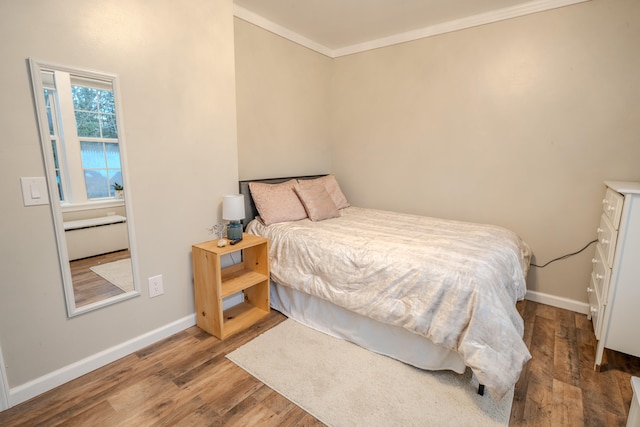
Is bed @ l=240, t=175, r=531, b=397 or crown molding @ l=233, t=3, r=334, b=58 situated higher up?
crown molding @ l=233, t=3, r=334, b=58

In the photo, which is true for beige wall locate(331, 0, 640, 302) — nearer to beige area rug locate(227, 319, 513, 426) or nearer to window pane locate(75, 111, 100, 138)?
beige area rug locate(227, 319, 513, 426)

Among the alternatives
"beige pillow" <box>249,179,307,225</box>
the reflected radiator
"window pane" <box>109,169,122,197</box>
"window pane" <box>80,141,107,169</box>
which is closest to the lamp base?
"beige pillow" <box>249,179,307,225</box>

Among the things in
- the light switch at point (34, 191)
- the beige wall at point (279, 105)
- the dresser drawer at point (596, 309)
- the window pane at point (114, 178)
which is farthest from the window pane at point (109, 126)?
the dresser drawer at point (596, 309)

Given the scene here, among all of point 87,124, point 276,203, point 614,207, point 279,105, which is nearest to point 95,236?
point 87,124

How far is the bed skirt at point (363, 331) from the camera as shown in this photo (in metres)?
1.80

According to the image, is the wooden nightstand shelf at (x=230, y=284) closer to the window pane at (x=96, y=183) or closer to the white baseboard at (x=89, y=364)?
the white baseboard at (x=89, y=364)

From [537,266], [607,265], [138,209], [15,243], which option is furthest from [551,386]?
[15,243]

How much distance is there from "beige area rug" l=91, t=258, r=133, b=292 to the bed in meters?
0.97

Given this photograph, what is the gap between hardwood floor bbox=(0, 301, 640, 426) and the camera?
150 cm

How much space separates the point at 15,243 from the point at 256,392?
4.67 feet

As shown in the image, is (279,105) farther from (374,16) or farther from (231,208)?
(231,208)

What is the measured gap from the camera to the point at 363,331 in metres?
2.06

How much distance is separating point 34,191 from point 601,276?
3.35 meters

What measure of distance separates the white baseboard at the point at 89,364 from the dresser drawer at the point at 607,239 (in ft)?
9.22
